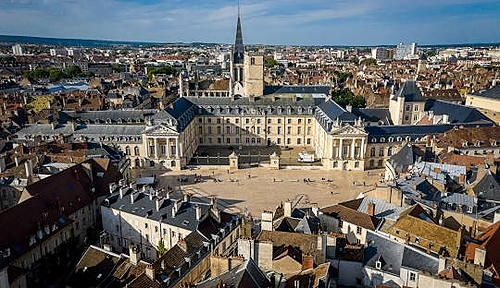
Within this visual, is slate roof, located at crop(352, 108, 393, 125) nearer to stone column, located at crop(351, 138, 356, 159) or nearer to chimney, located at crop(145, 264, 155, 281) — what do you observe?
stone column, located at crop(351, 138, 356, 159)

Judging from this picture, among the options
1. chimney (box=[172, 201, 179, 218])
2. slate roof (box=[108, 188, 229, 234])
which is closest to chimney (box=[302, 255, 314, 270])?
slate roof (box=[108, 188, 229, 234])

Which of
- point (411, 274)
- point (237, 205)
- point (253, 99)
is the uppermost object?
point (253, 99)

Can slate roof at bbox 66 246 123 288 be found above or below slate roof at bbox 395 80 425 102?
below

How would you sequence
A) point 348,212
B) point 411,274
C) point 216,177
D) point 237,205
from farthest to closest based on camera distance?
point 216,177 → point 237,205 → point 348,212 → point 411,274

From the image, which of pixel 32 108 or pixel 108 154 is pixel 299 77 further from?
pixel 108 154

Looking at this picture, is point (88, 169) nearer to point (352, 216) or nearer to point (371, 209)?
point (352, 216)

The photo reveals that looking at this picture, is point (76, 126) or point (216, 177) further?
point (76, 126)

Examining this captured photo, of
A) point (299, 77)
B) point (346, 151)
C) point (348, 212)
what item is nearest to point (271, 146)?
point (346, 151)
